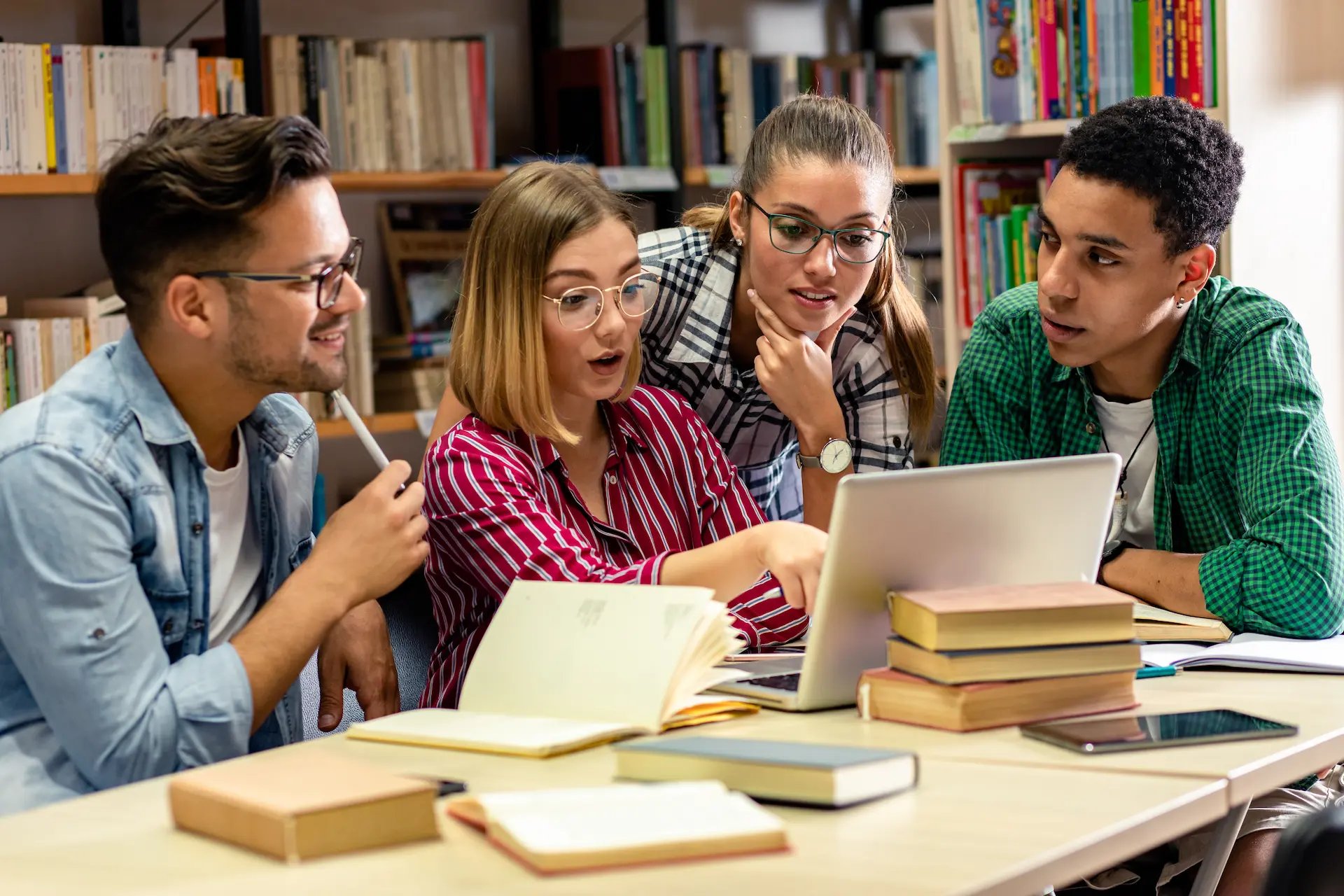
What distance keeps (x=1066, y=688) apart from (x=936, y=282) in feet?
9.78

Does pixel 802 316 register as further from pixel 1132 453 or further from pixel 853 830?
pixel 853 830

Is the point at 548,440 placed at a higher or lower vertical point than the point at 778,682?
higher

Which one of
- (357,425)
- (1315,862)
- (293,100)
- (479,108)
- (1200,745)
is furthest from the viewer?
(479,108)

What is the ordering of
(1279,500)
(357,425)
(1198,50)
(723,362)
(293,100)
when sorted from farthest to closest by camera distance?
(293,100), (1198,50), (723,362), (1279,500), (357,425)

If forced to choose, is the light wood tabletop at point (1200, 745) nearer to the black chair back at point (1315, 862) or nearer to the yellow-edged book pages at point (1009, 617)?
the yellow-edged book pages at point (1009, 617)

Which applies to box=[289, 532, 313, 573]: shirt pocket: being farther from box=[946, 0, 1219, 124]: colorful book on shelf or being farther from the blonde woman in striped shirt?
box=[946, 0, 1219, 124]: colorful book on shelf

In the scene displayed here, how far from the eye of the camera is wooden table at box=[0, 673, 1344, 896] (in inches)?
39.6

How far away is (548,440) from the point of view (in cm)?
189

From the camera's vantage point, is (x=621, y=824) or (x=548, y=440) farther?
(x=548, y=440)

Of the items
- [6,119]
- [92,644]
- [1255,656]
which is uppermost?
[6,119]

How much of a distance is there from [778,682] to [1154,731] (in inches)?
14.1

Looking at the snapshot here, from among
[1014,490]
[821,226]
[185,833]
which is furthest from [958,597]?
[821,226]

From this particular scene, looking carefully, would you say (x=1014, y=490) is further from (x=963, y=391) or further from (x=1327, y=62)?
(x=1327, y=62)

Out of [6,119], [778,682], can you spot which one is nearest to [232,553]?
[778,682]
